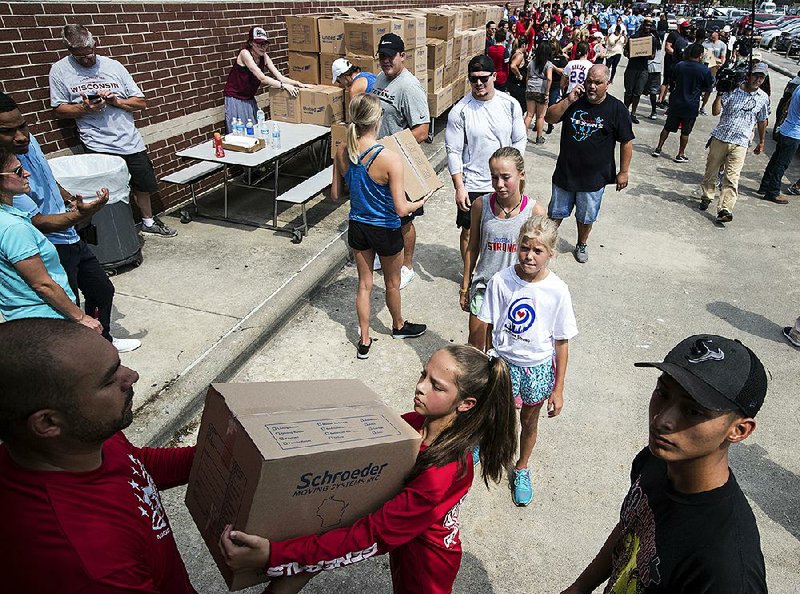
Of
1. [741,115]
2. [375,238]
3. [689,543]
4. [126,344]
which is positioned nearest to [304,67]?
[375,238]

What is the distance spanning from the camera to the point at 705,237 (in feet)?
24.1

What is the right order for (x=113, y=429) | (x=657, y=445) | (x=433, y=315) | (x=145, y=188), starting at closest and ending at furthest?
(x=113, y=429) < (x=657, y=445) < (x=433, y=315) < (x=145, y=188)

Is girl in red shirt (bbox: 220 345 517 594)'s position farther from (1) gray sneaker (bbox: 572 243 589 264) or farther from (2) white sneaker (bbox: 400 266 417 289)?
(1) gray sneaker (bbox: 572 243 589 264)

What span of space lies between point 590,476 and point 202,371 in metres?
2.78

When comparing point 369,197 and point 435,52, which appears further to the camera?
point 435,52

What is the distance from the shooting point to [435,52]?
32.8ft

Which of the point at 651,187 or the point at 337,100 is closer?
the point at 337,100

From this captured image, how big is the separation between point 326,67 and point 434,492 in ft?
26.2

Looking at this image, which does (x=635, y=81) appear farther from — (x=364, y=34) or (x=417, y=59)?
(x=364, y=34)

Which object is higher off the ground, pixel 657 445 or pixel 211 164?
pixel 657 445

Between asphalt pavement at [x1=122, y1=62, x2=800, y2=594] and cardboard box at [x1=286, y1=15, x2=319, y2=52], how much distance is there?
9.25 feet

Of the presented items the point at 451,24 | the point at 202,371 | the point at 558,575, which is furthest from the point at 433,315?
the point at 451,24

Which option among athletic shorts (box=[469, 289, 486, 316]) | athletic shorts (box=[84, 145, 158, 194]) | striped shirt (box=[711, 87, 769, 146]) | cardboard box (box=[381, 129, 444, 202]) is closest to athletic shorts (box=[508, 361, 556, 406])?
athletic shorts (box=[469, 289, 486, 316])

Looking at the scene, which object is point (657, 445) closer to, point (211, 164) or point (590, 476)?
point (590, 476)
